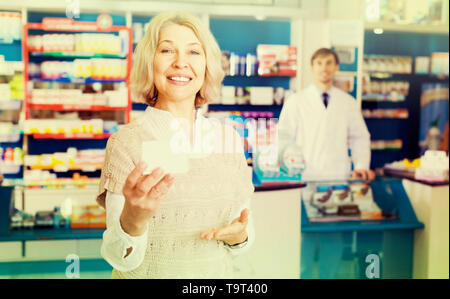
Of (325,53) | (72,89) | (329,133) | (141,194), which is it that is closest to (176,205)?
(141,194)

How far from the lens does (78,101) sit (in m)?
3.77

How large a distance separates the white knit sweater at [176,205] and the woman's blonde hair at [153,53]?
7cm

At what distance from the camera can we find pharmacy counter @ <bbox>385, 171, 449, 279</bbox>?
2787mm

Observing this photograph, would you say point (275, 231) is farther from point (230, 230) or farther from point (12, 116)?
point (12, 116)

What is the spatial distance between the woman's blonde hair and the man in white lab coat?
4.59 ft

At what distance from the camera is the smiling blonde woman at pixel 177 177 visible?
1217 mm

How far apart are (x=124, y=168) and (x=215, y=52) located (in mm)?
395

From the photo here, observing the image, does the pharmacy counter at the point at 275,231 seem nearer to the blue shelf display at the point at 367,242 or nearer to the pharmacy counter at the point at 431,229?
the blue shelf display at the point at 367,242

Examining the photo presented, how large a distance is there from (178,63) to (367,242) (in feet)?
6.16

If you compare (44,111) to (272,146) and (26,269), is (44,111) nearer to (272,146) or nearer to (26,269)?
(26,269)

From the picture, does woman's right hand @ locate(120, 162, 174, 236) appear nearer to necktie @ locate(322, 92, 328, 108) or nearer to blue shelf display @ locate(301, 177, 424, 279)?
blue shelf display @ locate(301, 177, 424, 279)

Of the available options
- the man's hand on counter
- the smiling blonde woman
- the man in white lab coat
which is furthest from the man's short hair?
the smiling blonde woman

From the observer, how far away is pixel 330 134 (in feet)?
8.95

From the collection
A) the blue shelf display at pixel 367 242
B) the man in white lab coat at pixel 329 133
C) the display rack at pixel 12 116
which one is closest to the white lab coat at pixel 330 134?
the man in white lab coat at pixel 329 133
